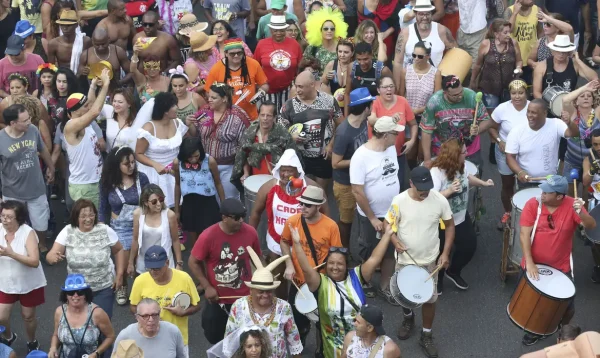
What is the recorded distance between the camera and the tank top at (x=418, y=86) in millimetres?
12531

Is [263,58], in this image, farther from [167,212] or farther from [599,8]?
[599,8]

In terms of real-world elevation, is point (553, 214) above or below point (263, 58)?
above

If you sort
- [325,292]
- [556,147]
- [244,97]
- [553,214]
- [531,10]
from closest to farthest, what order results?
1. [325,292]
2. [553,214]
3. [556,147]
4. [244,97]
5. [531,10]

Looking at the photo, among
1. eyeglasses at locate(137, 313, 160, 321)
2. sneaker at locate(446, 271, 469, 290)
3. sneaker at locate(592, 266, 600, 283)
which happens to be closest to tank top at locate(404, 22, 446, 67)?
sneaker at locate(446, 271, 469, 290)

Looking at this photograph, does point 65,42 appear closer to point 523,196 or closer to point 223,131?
point 223,131

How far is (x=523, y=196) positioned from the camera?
10.9 m

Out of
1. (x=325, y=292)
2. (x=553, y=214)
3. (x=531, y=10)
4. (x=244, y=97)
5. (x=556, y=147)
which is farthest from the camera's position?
(x=531, y=10)

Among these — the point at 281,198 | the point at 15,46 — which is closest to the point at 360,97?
the point at 281,198

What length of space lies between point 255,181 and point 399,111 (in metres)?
1.71

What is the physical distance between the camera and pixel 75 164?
11.7 m

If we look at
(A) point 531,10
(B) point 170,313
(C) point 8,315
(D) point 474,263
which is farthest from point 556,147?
(C) point 8,315

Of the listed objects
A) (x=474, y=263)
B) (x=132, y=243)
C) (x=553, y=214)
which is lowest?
(x=474, y=263)

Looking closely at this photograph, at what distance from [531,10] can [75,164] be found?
6011 millimetres

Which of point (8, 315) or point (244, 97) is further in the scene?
point (244, 97)
